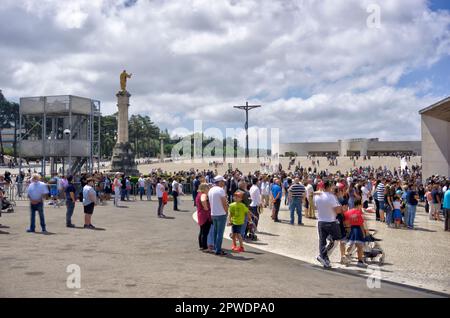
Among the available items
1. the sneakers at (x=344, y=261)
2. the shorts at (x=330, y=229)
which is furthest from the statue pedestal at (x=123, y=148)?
the shorts at (x=330, y=229)

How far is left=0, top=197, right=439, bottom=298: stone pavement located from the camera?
6113 mm

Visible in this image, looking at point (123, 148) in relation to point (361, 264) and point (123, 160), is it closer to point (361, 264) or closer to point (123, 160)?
point (123, 160)

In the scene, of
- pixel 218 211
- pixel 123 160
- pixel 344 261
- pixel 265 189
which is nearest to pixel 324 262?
pixel 344 261

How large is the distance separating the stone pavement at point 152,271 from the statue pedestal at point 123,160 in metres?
30.7

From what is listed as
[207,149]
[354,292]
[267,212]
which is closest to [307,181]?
[267,212]

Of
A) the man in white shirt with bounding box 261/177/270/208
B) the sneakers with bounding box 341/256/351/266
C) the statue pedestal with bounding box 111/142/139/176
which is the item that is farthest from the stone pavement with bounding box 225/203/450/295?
the statue pedestal with bounding box 111/142/139/176

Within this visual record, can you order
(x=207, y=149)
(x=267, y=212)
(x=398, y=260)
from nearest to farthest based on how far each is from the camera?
(x=398, y=260), (x=267, y=212), (x=207, y=149)

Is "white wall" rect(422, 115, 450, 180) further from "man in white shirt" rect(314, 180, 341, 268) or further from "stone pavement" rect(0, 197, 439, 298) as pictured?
"man in white shirt" rect(314, 180, 341, 268)

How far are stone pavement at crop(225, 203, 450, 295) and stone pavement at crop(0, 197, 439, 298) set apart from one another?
594 mm

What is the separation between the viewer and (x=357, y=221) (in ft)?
27.8

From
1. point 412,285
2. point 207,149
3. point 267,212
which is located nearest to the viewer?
point 412,285

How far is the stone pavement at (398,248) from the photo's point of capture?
25.2ft
